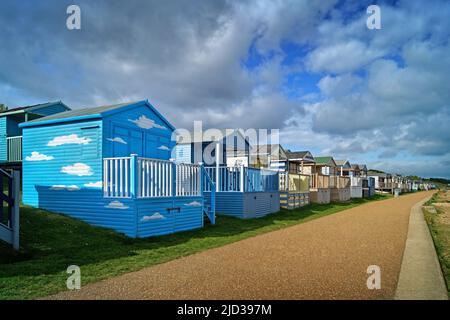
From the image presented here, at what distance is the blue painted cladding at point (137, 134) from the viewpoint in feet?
40.9

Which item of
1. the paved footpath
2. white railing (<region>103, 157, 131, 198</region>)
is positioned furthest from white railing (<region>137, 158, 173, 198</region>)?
the paved footpath

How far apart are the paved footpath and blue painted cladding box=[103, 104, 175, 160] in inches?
222

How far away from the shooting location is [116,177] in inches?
437

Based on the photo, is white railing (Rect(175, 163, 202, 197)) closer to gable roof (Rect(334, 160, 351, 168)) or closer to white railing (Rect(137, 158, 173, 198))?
white railing (Rect(137, 158, 173, 198))

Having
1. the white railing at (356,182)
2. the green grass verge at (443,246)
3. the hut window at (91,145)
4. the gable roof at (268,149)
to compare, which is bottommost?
the green grass verge at (443,246)

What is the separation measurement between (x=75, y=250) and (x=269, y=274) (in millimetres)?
4811

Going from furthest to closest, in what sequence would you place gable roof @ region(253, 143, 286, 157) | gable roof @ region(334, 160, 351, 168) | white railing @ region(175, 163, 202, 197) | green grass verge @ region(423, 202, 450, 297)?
gable roof @ region(334, 160, 351, 168) → gable roof @ region(253, 143, 286, 157) → white railing @ region(175, 163, 202, 197) → green grass verge @ region(423, 202, 450, 297)

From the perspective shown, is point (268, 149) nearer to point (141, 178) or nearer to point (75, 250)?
point (141, 178)

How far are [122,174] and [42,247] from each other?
10.5ft

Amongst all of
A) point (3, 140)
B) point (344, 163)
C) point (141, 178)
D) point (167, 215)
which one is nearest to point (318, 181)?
point (167, 215)

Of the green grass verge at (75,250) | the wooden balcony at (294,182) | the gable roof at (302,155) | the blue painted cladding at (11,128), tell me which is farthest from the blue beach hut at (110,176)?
the gable roof at (302,155)

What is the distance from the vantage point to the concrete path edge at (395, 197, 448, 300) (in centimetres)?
550

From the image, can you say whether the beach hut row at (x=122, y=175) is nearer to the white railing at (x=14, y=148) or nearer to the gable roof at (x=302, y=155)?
the white railing at (x=14, y=148)

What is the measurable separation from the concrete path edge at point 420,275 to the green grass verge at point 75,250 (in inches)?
187
